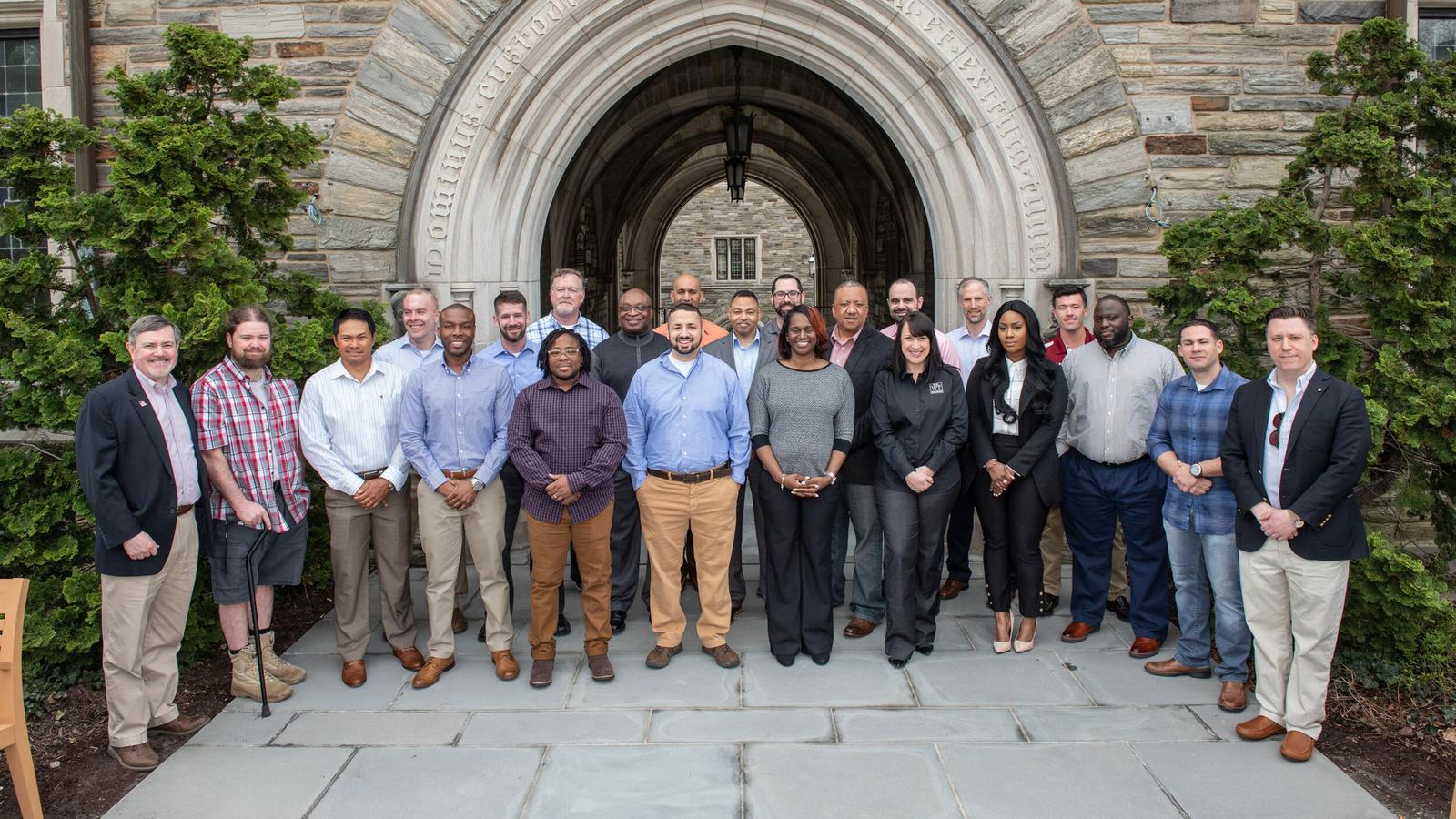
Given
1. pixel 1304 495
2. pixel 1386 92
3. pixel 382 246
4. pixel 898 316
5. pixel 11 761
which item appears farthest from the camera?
pixel 382 246

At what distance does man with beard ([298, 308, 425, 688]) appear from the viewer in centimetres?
411

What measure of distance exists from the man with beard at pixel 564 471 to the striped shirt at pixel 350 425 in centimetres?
57

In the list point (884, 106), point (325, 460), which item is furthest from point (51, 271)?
point (884, 106)

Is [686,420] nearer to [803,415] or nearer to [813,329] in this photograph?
[803,415]

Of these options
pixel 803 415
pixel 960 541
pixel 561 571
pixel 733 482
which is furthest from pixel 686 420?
pixel 960 541

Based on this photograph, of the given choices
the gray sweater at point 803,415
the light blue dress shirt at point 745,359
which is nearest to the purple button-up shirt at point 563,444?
the gray sweater at point 803,415

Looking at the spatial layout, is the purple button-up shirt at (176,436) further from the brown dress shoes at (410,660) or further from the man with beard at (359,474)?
the brown dress shoes at (410,660)

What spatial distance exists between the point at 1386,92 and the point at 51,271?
220 inches

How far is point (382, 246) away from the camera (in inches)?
227

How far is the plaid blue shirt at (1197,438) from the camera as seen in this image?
3943 mm

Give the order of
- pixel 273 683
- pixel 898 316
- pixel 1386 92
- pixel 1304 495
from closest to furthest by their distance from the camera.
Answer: pixel 1304 495, pixel 273 683, pixel 1386 92, pixel 898 316

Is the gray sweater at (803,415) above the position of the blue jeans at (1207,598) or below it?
above

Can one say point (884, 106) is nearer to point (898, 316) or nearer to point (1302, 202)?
point (898, 316)

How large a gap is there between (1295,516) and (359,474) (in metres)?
3.53
